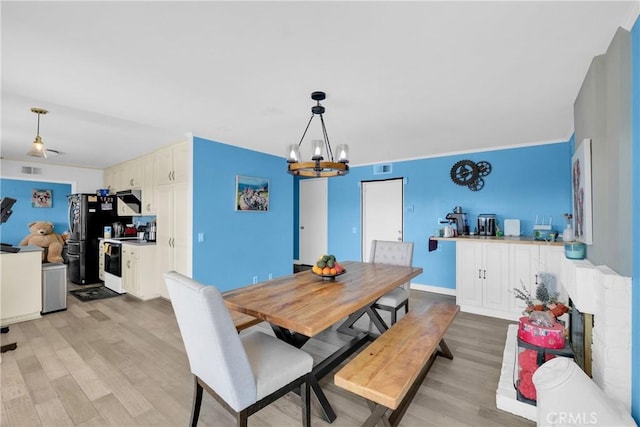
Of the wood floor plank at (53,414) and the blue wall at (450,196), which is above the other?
the blue wall at (450,196)

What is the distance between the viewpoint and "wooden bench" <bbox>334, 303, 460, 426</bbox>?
4.50 ft

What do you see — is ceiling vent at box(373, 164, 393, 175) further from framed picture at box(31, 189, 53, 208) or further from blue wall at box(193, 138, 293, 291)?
framed picture at box(31, 189, 53, 208)

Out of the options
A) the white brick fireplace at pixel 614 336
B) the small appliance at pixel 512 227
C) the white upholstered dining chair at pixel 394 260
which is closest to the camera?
the white brick fireplace at pixel 614 336

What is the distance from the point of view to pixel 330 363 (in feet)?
7.22

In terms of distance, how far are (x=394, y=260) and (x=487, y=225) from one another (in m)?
1.74

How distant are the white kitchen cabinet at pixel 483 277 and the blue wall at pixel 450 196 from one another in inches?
31.8

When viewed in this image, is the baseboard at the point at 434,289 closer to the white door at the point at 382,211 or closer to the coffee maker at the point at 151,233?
the white door at the point at 382,211

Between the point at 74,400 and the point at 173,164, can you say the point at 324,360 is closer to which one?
the point at 74,400

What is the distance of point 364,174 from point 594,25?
4141mm

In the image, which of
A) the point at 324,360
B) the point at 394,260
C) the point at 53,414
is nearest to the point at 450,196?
the point at 394,260

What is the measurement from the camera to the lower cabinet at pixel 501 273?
10.9 ft

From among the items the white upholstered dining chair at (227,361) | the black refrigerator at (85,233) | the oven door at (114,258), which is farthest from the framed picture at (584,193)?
the black refrigerator at (85,233)

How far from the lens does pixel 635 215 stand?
1.29 meters
